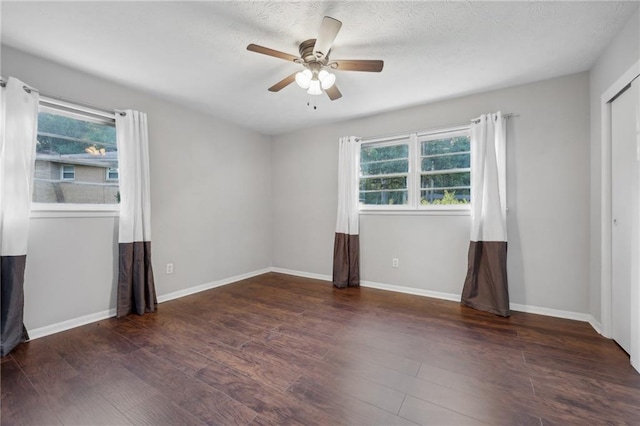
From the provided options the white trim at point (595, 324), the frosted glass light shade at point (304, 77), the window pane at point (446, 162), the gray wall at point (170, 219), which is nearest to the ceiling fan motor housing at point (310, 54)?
the frosted glass light shade at point (304, 77)

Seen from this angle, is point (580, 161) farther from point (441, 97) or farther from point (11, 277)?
point (11, 277)

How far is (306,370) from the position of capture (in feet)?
6.21

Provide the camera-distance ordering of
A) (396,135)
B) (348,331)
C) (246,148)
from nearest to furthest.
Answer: (348,331) → (396,135) → (246,148)

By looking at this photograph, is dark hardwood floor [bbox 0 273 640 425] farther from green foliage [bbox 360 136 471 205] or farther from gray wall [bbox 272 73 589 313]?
green foliage [bbox 360 136 471 205]

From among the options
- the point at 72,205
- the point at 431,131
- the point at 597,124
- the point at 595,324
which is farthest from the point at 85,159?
the point at 595,324

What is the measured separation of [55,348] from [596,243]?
4.99m

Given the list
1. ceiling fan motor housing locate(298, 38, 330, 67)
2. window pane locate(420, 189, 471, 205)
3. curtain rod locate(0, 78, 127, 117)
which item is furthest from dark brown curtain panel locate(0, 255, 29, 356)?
window pane locate(420, 189, 471, 205)

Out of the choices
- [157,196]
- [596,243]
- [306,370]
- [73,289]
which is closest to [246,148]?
[157,196]

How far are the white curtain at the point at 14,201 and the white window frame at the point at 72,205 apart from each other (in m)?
0.19

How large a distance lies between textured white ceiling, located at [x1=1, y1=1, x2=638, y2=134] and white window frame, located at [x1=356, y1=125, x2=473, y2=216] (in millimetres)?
539

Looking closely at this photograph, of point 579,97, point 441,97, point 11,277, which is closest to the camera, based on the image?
point 11,277

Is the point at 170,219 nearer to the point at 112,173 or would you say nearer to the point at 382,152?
the point at 112,173

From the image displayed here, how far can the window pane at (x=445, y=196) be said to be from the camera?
3.35m

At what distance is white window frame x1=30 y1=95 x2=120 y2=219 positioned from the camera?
7.97 feet
